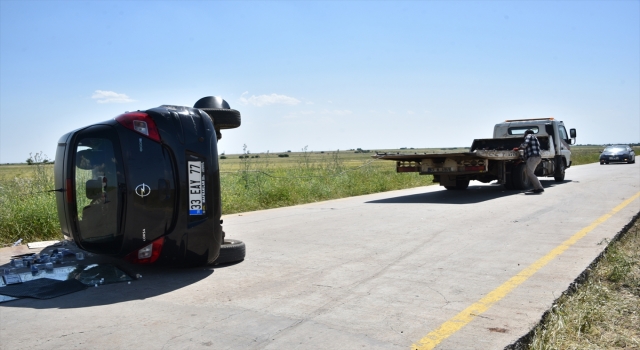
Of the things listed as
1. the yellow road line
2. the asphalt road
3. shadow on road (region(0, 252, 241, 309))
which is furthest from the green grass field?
the yellow road line

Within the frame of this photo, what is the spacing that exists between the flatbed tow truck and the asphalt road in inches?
180

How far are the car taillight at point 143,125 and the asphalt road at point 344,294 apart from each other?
1.56 metres

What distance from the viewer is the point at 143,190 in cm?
589

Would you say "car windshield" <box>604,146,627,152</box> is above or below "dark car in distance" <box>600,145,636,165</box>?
above

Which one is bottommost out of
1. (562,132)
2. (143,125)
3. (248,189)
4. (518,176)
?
(248,189)

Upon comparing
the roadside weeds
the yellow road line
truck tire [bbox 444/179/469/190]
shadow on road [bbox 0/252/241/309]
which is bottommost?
the roadside weeds

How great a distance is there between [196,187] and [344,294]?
76.1 inches

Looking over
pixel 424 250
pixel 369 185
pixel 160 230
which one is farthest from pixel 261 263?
Result: pixel 369 185

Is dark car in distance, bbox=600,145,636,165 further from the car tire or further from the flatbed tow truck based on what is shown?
the car tire

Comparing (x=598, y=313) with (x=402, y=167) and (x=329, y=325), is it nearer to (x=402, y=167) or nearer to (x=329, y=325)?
(x=329, y=325)

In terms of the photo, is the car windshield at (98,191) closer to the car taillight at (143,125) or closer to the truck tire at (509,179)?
the car taillight at (143,125)

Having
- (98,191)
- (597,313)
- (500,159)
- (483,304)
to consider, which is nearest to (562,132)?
(500,159)

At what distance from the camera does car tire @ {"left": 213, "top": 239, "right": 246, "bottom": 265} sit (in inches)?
272

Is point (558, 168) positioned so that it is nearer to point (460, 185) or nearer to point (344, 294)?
point (460, 185)
